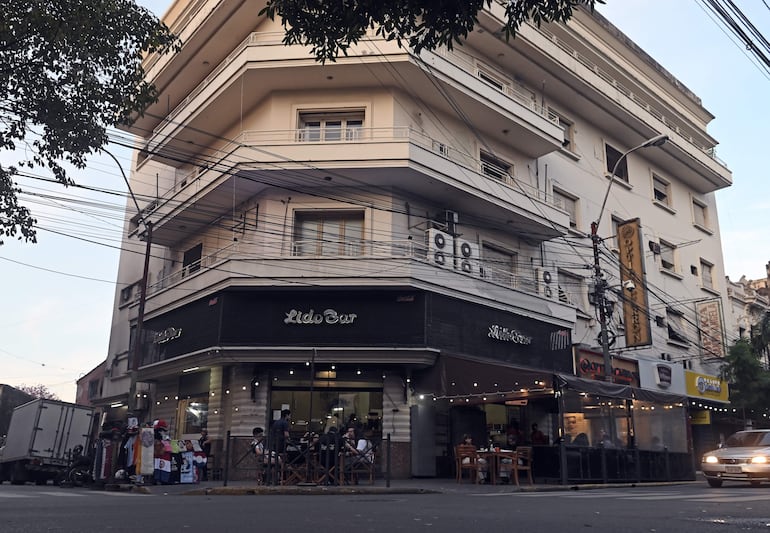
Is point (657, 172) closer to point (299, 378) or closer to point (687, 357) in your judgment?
point (687, 357)

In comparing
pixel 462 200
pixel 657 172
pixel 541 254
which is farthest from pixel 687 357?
pixel 462 200

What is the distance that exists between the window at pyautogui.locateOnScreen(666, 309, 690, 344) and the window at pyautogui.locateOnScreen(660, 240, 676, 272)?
89.1 inches

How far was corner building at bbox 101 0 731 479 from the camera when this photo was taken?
2119 centimetres

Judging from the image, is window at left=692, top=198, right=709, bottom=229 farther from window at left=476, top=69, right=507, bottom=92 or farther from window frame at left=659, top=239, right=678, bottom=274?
window at left=476, top=69, right=507, bottom=92

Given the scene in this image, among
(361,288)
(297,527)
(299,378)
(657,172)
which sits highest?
(657,172)

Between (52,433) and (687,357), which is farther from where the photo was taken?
(687,357)

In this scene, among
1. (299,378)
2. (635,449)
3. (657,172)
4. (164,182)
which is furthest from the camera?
(657,172)

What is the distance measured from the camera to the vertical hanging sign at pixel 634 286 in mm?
27359

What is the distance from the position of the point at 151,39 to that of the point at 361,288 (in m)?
11.0

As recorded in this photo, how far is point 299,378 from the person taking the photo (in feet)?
71.9

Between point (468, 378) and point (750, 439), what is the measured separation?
7.68 metres

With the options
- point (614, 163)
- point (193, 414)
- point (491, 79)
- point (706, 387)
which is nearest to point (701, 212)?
point (614, 163)

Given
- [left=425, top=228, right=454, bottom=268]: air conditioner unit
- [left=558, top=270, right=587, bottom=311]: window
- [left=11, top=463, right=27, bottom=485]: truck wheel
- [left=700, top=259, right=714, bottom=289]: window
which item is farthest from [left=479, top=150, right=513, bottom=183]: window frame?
[left=11, top=463, right=27, bottom=485]: truck wheel

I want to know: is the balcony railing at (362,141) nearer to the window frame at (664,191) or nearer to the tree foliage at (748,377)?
the window frame at (664,191)
